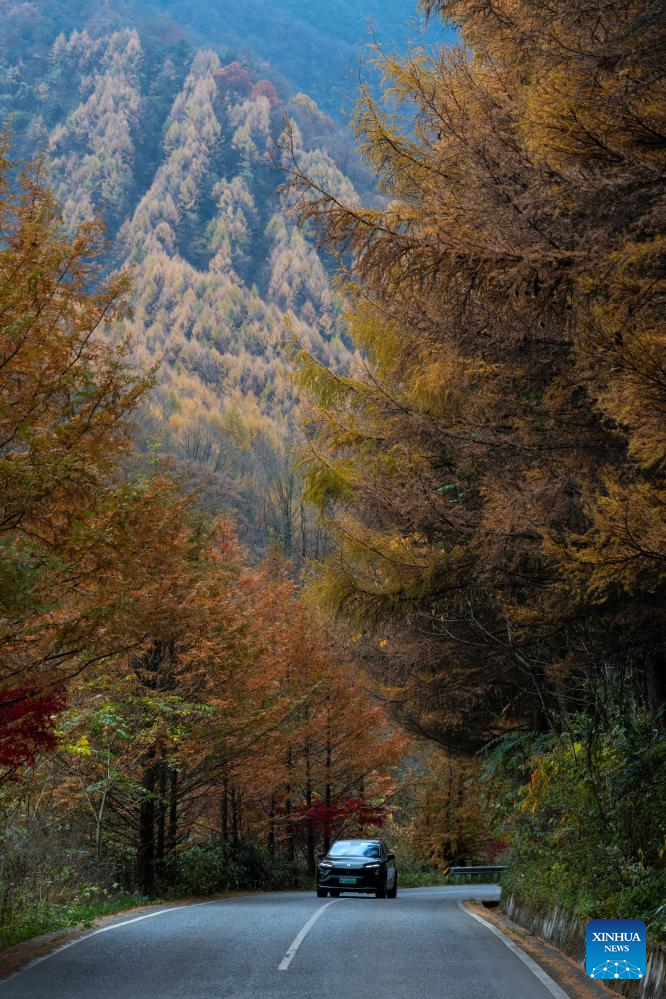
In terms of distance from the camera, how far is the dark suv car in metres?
22.5

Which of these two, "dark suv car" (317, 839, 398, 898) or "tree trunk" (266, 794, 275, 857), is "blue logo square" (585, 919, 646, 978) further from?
"tree trunk" (266, 794, 275, 857)

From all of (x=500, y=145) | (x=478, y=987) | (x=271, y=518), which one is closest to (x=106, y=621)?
(x=478, y=987)

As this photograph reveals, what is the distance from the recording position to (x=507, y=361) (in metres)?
10.8

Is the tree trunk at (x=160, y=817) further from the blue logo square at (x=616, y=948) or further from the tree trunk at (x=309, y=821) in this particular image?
the blue logo square at (x=616, y=948)

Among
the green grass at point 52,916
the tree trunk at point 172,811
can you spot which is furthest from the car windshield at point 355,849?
the green grass at point 52,916

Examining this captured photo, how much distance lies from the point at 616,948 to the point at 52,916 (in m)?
8.97

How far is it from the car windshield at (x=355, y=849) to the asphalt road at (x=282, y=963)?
7.52 metres

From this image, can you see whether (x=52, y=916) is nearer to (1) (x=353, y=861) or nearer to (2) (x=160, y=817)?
(1) (x=353, y=861)

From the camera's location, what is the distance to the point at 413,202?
13266mm

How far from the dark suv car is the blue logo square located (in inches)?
551

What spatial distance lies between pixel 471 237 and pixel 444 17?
426cm

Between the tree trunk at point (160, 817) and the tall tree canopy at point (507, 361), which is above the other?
the tall tree canopy at point (507, 361)

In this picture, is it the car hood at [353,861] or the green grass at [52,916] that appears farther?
the car hood at [353,861]

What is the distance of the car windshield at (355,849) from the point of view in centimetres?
2289
